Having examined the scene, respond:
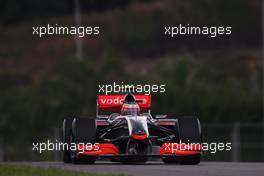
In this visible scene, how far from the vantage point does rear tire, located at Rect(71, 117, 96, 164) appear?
2156 cm

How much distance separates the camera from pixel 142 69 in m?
60.2

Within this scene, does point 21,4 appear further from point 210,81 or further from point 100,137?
point 100,137

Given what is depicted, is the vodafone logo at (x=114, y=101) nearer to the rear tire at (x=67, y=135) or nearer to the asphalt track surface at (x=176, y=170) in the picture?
the rear tire at (x=67, y=135)

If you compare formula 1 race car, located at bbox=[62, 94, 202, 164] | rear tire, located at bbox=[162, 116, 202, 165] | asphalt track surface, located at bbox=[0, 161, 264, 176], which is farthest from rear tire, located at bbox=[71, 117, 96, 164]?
rear tire, located at bbox=[162, 116, 202, 165]

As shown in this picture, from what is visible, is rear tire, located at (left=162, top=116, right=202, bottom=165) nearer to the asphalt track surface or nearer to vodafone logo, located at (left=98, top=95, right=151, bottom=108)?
the asphalt track surface

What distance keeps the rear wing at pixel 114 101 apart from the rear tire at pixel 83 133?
51.2 inches

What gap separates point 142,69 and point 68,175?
138ft

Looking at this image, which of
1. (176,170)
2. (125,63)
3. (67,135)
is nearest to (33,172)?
(176,170)

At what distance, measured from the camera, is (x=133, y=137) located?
70.4 feet

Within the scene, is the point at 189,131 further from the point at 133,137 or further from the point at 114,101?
the point at 114,101

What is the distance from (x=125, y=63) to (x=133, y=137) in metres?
37.7

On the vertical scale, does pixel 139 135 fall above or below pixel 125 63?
below

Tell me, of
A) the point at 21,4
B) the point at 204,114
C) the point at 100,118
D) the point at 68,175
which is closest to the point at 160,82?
the point at 204,114

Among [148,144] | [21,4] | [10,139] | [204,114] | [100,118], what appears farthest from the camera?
[21,4]
